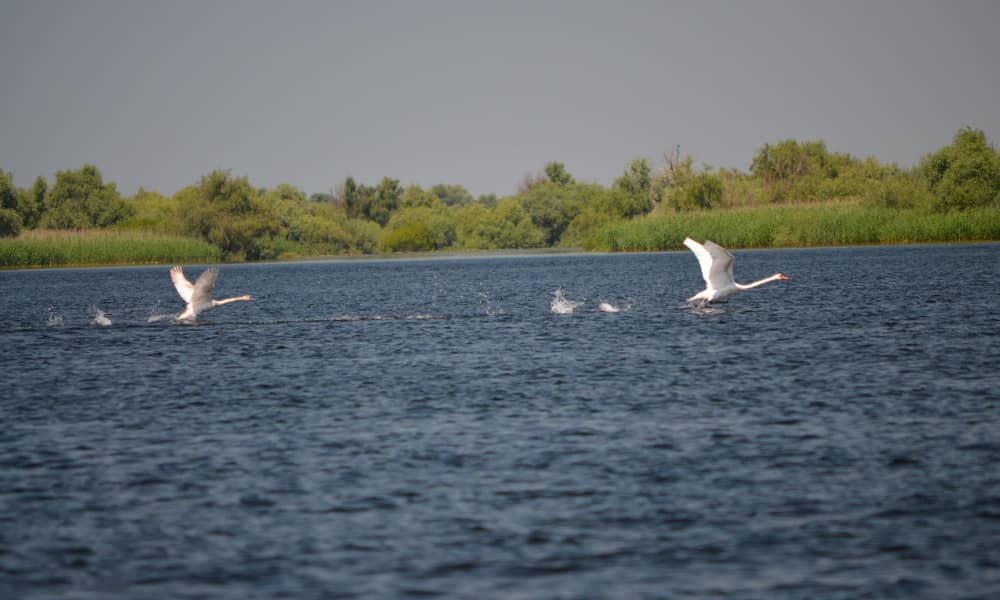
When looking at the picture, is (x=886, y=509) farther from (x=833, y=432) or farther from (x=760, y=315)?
(x=760, y=315)

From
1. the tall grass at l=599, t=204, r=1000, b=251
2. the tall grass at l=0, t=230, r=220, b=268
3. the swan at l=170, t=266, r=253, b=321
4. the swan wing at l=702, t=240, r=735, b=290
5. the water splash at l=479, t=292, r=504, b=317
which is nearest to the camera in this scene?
the swan wing at l=702, t=240, r=735, b=290

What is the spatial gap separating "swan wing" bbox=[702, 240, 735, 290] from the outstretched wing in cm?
1431

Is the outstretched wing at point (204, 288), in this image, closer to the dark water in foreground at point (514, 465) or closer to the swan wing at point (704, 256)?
the dark water in foreground at point (514, 465)

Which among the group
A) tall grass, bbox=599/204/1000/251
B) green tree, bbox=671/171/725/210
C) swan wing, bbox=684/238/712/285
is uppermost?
green tree, bbox=671/171/725/210

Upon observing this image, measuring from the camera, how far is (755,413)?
1967cm

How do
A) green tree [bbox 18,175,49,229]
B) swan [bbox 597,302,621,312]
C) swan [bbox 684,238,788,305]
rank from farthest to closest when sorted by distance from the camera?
green tree [bbox 18,175,49,229] → swan [bbox 597,302,621,312] → swan [bbox 684,238,788,305]

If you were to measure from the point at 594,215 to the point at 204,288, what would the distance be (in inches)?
4897

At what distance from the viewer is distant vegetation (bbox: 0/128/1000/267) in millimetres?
103000

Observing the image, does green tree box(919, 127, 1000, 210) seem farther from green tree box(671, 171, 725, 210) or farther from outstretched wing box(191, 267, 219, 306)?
outstretched wing box(191, 267, 219, 306)

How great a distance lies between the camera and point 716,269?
114 ft

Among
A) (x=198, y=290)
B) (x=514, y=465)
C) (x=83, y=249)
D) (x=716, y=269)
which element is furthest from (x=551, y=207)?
(x=514, y=465)

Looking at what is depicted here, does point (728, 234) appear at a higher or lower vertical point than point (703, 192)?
lower

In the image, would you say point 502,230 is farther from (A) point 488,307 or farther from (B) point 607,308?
(B) point 607,308

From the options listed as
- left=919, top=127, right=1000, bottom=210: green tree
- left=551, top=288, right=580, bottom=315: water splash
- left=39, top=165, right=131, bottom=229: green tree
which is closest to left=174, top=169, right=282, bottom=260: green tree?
left=39, top=165, right=131, bottom=229: green tree
